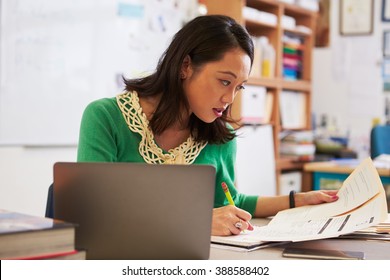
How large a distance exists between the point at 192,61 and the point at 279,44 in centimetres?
278

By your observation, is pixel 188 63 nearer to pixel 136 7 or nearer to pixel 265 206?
pixel 265 206

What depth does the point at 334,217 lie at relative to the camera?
4.55 feet

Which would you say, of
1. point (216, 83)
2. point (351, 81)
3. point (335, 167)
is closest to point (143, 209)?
point (216, 83)

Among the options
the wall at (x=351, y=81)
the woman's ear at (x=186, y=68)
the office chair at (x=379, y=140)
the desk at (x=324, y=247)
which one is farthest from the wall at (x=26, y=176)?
the wall at (x=351, y=81)

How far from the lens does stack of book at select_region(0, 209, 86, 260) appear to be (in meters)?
0.87

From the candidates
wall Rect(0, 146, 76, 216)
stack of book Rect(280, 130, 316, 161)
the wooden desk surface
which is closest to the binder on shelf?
stack of book Rect(280, 130, 316, 161)

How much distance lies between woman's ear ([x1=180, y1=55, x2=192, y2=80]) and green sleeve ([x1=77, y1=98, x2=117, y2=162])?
0.21m

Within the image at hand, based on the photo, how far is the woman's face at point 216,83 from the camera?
1604 millimetres

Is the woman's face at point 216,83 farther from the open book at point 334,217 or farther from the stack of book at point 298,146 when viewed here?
the stack of book at point 298,146

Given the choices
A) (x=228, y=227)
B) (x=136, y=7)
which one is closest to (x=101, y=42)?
(x=136, y=7)

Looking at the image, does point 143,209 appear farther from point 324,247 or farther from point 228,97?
point 228,97

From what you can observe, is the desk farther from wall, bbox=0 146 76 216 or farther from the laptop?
wall, bbox=0 146 76 216

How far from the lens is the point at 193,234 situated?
983mm

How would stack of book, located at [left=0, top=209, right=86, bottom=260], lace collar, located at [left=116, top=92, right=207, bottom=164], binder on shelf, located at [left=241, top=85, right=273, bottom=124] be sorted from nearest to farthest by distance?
stack of book, located at [left=0, top=209, right=86, bottom=260] → lace collar, located at [left=116, top=92, right=207, bottom=164] → binder on shelf, located at [left=241, top=85, right=273, bottom=124]
